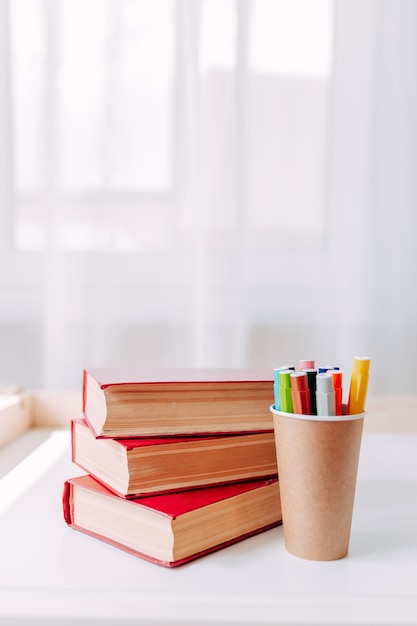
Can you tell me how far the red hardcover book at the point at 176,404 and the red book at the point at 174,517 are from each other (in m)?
0.05

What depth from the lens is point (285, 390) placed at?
1.72ft

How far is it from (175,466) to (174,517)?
7cm

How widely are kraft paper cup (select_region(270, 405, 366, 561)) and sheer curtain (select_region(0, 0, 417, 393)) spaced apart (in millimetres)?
635

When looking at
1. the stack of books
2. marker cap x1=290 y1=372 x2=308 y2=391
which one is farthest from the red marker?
the stack of books

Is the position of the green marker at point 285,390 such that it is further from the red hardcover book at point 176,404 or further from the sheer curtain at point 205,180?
the sheer curtain at point 205,180

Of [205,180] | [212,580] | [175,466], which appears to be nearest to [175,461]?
[175,466]

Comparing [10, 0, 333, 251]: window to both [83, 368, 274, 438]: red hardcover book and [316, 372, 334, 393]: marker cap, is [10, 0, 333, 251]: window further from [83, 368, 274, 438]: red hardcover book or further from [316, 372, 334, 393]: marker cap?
[316, 372, 334, 393]: marker cap

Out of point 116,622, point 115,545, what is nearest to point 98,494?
point 115,545

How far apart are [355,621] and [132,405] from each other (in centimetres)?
24

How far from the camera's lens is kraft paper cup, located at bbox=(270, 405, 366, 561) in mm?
517

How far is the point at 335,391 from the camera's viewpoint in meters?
0.53

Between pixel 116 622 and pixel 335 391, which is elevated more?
pixel 335 391

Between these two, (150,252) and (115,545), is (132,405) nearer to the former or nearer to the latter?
(115,545)

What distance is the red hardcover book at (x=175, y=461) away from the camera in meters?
0.56
